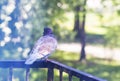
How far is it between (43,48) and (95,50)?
559 cm

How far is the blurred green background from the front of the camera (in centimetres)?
305

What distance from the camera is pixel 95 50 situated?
23.3 ft

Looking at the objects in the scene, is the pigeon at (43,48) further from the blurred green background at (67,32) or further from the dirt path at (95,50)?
the dirt path at (95,50)

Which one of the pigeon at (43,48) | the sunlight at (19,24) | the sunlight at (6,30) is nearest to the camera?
the pigeon at (43,48)

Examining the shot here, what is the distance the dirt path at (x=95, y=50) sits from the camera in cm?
664

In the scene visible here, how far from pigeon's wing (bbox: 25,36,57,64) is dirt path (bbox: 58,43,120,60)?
501 cm

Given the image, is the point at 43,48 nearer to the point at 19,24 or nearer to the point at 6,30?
the point at 6,30

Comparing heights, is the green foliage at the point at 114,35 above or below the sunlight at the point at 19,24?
below

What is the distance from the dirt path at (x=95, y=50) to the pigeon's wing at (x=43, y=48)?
5.01 meters

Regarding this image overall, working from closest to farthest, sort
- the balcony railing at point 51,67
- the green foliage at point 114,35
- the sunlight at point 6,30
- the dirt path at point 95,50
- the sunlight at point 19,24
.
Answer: the balcony railing at point 51,67 → the sunlight at point 6,30 → the sunlight at point 19,24 → the green foliage at point 114,35 → the dirt path at point 95,50

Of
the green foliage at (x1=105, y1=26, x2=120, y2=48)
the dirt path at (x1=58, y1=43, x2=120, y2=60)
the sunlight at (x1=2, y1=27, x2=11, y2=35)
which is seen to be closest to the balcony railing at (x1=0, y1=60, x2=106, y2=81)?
the sunlight at (x1=2, y1=27, x2=11, y2=35)

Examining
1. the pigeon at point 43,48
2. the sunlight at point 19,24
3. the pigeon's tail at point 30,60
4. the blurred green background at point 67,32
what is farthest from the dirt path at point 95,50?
the pigeon's tail at point 30,60

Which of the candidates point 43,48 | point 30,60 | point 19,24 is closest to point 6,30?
point 19,24

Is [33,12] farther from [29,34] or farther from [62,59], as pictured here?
[62,59]
